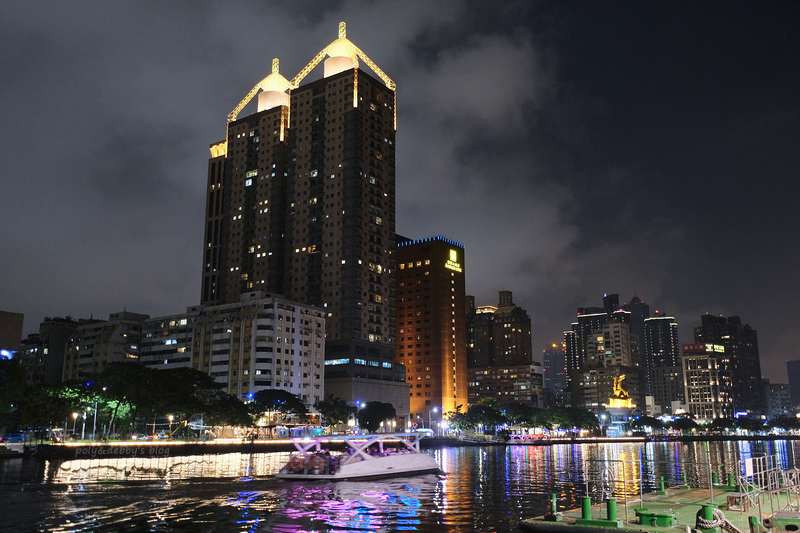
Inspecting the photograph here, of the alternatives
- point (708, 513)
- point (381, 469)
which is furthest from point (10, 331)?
point (708, 513)

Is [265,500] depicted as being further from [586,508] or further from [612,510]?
[612,510]

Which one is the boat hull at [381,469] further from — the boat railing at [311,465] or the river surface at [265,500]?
the river surface at [265,500]

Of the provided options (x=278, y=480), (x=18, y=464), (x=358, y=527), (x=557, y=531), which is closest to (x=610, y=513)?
(x=557, y=531)

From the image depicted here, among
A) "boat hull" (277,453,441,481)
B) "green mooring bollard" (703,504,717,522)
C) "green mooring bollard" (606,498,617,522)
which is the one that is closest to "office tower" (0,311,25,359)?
"boat hull" (277,453,441,481)

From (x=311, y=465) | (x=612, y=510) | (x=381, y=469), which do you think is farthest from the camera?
(x=381, y=469)

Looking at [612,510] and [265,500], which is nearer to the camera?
[612,510]

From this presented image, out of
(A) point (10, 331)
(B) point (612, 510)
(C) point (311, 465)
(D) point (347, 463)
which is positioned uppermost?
(A) point (10, 331)

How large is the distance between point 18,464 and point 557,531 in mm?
89640

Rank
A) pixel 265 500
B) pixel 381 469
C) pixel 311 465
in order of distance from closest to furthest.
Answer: pixel 265 500 → pixel 311 465 → pixel 381 469

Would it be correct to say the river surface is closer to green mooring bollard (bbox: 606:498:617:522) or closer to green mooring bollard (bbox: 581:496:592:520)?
green mooring bollard (bbox: 581:496:592:520)

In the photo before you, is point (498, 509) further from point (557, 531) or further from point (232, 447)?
point (232, 447)

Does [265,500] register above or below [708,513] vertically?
below

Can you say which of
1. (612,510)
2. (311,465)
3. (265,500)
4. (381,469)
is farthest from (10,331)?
(612,510)

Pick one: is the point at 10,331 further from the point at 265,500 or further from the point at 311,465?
the point at 265,500
